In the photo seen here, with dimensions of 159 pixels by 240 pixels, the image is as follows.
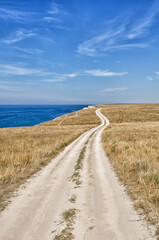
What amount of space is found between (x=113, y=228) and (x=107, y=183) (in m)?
3.68

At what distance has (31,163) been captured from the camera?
11852 mm

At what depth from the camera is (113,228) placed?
15.0ft

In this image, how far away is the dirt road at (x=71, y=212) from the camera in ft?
14.3

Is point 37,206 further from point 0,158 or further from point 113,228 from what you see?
point 0,158

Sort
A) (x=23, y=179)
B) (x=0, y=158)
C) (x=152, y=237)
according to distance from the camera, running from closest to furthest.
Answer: (x=152, y=237)
(x=23, y=179)
(x=0, y=158)

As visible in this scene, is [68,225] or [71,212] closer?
[68,225]

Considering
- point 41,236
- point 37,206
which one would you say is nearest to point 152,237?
point 41,236

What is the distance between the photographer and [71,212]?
543cm

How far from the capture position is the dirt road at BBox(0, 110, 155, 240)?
436 cm

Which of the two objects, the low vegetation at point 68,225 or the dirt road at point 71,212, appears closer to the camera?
the low vegetation at point 68,225

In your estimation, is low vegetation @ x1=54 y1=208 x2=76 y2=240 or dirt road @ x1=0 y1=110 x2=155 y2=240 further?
dirt road @ x1=0 y1=110 x2=155 y2=240

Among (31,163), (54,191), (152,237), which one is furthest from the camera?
(31,163)

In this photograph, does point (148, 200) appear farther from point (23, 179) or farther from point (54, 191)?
point (23, 179)

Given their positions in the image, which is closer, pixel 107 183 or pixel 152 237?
pixel 152 237
